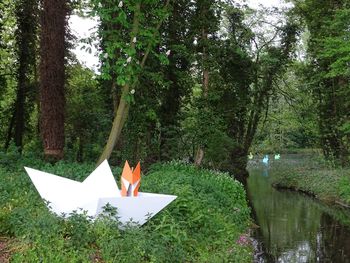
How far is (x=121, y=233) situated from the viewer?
6934 millimetres

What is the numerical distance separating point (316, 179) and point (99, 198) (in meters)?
17.4

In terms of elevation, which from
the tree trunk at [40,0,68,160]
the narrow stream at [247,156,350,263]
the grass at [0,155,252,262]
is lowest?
the narrow stream at [247,156,350,263]

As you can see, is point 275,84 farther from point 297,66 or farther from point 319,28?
point 319,28

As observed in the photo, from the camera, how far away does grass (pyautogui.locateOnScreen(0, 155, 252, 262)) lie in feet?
20.0

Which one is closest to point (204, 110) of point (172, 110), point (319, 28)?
point (172, 110)

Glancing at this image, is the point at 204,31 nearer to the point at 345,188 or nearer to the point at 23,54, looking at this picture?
the point at 345,188

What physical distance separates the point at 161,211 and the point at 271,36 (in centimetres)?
2238

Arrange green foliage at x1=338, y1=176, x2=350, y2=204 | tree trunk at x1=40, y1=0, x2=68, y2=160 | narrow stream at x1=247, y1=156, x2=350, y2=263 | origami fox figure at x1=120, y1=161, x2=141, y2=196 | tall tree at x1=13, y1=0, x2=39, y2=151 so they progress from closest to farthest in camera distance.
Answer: origami fox figure at x1=120, y1=161, x2=141, y2=196 → narrow stream at x1=247, y1=156, x2=350, y2=263 → tree trunk at x1=40, y1=0, x2=68, y2=160 → green foliage at x1=338, y1=176, x2=350, y2=204 → tall tree at x1=13, y1=0, x2=39, y2=151

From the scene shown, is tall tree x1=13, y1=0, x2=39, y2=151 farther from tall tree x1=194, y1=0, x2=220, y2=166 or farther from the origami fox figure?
the origami fox figure

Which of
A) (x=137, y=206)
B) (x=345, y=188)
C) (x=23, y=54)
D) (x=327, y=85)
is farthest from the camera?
(x=327, y=85)

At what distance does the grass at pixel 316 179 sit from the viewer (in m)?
19.1

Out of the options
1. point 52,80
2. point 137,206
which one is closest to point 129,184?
point 137,206

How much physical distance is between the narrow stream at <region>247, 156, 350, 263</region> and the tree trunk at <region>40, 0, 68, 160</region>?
625 cm

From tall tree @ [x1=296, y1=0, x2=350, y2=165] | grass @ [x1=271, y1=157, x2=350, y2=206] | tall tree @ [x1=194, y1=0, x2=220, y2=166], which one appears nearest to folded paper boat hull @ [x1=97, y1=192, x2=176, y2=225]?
tall tree @ [x1=194, y1=0, x2=220, y2=166]
